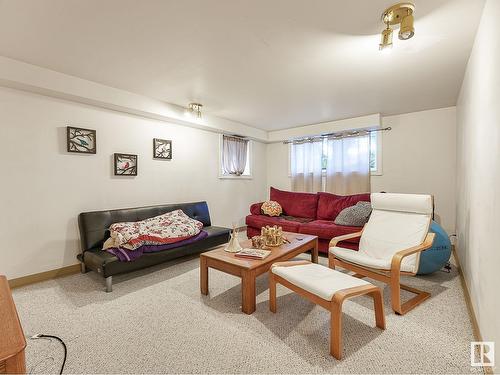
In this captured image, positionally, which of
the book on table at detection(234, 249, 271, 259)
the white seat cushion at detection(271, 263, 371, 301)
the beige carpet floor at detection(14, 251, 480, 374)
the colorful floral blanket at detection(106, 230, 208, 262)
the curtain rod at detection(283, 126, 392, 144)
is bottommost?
the beige carpet floor at detection(14, 251, 480, 374)

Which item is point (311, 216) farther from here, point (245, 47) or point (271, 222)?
point (245, 47)

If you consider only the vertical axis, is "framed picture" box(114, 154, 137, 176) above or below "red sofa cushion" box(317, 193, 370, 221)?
above

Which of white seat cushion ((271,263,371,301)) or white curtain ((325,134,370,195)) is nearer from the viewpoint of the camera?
white seat cushion ((271,263,371,301))

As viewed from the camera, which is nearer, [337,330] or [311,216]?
[337,330]

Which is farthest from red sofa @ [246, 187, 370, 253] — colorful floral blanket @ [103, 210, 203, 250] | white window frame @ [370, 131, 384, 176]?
colorful floral blanket @ [103, 210, 203, 250]

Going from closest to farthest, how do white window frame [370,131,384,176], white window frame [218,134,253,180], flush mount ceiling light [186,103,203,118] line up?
flush mount ceiling light [186,103,203,118]
white window frame [370,131,384,176]
white window frame [218,134,253,180]

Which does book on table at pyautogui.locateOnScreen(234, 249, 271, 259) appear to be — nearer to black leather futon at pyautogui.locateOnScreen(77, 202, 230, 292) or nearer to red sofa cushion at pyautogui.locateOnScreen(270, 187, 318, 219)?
black leather futon at pyautogui.locateOnScreen(77, 202, 230, 292)

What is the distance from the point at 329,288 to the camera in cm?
164

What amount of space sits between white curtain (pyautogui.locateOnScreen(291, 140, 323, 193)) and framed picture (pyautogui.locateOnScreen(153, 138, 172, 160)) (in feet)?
8.99

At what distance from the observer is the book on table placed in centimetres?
229

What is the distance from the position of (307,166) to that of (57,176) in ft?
13.9

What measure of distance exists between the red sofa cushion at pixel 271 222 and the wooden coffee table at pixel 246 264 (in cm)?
106

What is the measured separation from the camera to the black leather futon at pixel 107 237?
2484 mm

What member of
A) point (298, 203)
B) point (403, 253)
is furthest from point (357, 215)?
point (403, 253)
